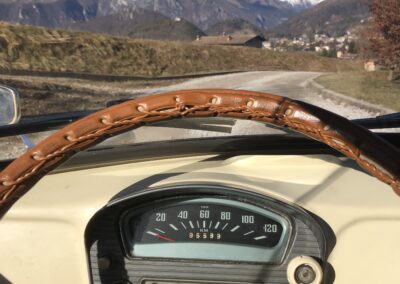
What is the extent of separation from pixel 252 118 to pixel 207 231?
672 millimetres

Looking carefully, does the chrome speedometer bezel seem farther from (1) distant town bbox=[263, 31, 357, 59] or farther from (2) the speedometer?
(1) distant town bbox=[263, 31, 357, 59]

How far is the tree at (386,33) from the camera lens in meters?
10.8

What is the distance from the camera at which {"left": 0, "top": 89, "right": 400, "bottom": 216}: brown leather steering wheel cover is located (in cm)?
115

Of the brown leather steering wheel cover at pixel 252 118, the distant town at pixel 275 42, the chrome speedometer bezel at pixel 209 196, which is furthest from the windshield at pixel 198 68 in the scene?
the brown leather steering wheel cover at pixel 252 118

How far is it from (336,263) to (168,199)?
1.78 ft

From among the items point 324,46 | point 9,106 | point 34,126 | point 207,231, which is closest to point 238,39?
point 324,46

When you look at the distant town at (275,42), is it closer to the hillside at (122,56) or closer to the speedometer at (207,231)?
the hillside at (122,56)

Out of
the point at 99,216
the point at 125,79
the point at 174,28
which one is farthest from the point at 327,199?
the point at 174,28

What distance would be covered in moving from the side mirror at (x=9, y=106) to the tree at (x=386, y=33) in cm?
909

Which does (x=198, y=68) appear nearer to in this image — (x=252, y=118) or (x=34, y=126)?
(x=34, y=126)

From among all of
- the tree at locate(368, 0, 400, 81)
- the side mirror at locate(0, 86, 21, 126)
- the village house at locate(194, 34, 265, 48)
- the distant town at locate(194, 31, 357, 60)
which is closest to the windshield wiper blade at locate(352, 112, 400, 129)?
the side mirror at locate(0, 86, 21, 126)

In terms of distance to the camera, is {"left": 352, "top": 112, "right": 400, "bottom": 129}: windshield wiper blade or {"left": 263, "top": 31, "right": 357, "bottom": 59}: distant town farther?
{"left": 263, "top": 31, "right": 357, "bottom": 59}: distant town

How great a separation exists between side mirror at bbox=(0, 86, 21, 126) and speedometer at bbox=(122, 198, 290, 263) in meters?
1.04

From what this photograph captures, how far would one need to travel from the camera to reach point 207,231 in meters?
1.76
